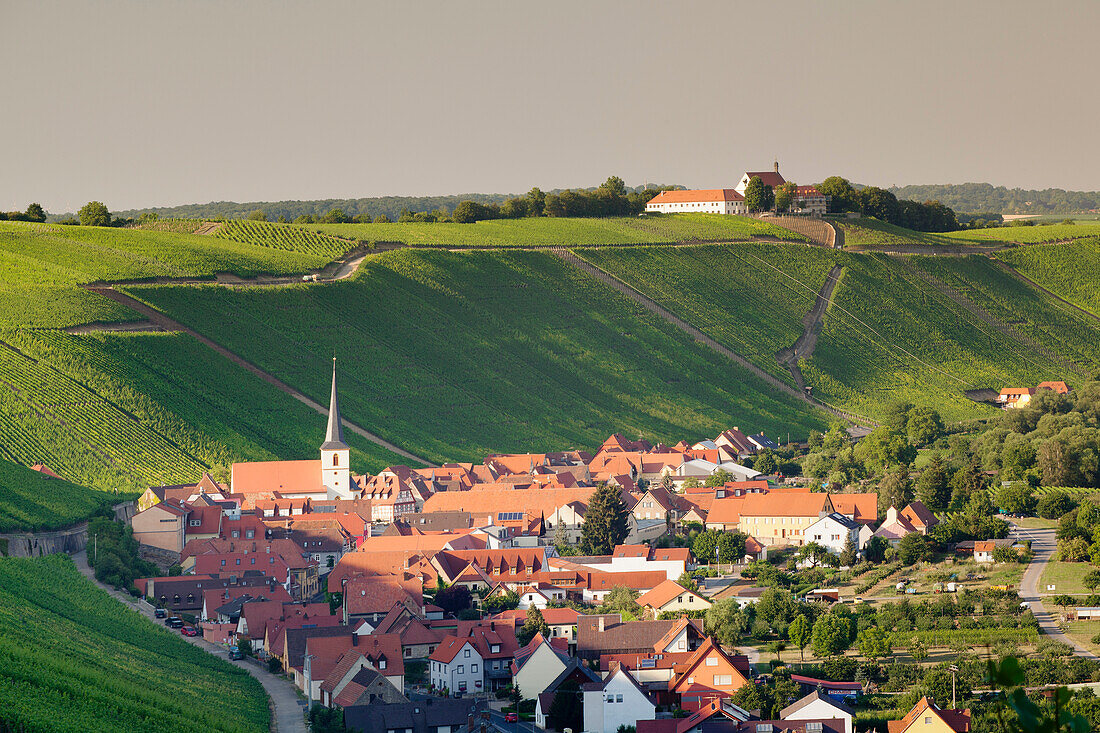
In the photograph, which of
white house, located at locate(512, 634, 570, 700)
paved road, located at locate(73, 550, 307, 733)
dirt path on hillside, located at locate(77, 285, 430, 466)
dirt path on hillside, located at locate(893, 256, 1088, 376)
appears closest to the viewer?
paved road, located at locate(73, 550, 307, 733)

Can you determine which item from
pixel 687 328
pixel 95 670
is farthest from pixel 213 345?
pixel 95 670

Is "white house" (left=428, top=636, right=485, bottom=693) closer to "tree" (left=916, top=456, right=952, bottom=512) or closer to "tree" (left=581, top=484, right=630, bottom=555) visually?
"tree" (left=581, top=484, right=630, bottom=555)

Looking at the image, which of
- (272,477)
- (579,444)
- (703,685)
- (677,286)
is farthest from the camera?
(677,286)

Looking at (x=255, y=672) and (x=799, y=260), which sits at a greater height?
(x=799, y=260)

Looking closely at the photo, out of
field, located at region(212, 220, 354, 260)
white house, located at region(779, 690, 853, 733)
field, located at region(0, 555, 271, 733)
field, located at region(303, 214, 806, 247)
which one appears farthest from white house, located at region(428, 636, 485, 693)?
field, located at region(303, 214, 806, 247)

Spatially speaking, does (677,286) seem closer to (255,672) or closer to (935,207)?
(935,207)

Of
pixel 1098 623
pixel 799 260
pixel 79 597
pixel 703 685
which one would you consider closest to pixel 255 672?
pixel 79 597

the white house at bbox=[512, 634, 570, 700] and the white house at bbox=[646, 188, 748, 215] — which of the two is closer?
the white house at bbox=[512, 634, 570, 700]
